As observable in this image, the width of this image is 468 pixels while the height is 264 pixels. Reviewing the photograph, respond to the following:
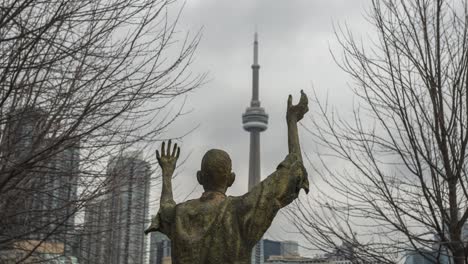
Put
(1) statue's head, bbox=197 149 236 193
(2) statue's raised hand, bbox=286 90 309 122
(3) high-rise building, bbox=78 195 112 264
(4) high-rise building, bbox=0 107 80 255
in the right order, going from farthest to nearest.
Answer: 1. (3) high-rise building, bbox=78 195 112 264
2. (4) high-rise building, bbox=0 107 80 255
3. (2) statue's raised hand, bbox=286 90 309 122
4. (1) statue's head, bbox=197 149 236 193

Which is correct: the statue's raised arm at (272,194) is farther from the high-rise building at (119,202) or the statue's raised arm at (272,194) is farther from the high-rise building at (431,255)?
the high-rise building at (431,255)

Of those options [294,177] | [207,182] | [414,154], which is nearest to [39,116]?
[207,182]

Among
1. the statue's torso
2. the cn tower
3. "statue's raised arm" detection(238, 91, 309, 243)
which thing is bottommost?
the statue's torso

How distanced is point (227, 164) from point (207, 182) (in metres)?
0.17

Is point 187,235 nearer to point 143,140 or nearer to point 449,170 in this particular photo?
point 143,140

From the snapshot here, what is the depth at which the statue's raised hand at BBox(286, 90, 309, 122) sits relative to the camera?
3666mm

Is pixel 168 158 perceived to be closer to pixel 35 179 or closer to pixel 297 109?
pixel 297 109

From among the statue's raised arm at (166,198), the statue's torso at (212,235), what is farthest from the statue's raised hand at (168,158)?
the statue's torso at (212,235)

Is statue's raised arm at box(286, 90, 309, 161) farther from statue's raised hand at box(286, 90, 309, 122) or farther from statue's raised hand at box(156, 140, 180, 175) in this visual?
statue's raised hand at box(156, 140, 180, 175)

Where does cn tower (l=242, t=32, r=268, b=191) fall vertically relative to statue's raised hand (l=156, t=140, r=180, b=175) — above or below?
above

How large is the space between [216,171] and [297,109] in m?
0.63

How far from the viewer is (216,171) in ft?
11.7

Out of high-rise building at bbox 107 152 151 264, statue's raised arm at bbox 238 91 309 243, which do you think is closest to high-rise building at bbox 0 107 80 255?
high-rise building at bbox 107 152 151 264

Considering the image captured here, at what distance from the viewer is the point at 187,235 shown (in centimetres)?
351
